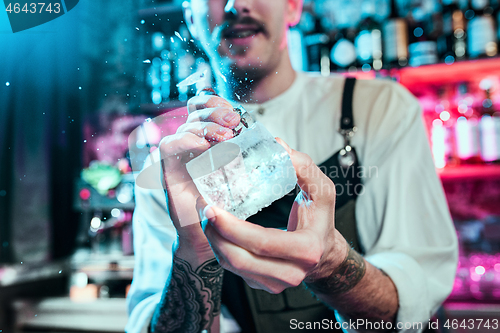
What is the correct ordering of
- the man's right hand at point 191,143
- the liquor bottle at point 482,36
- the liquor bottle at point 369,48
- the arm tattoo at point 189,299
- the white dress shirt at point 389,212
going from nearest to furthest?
the man's right hand at point 191,143, the arm tattoo at point 189,299, the white dress shirt at point 389,212, the liquor bottle at point 482,36, the liquor bottle at point 369,48

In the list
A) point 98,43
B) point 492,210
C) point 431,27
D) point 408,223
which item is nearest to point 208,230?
point 98,43

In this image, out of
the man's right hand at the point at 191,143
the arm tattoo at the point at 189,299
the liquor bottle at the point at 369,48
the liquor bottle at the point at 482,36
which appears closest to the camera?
the man's right hand at the point at 191,143

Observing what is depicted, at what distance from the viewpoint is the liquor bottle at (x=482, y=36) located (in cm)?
139

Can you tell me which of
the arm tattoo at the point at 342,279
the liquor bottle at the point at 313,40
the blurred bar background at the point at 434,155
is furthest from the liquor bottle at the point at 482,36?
the arm tattoo at the point at 342,279

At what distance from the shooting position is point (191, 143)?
0.22 meters

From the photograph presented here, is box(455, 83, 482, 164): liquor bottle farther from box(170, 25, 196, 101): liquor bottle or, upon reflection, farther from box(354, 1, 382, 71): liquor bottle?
box(170, 25, 196, 101): liquor bottle

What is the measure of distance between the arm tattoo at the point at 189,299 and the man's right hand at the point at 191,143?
0.43 ft

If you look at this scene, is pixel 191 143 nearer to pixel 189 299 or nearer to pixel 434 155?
pixel 189 299

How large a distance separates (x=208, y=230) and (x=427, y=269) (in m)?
0.60

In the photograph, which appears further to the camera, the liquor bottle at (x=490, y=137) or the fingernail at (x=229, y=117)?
the liquor bottle at (x=490, y=137)

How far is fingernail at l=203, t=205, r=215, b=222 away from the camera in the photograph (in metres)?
0.24

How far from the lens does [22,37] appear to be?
360mm

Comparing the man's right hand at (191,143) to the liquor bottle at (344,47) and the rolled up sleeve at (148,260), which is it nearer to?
the rolled up sleeve at (148,260)

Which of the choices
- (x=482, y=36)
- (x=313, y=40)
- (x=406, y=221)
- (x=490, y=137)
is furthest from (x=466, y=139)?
(x=406, y=221)
